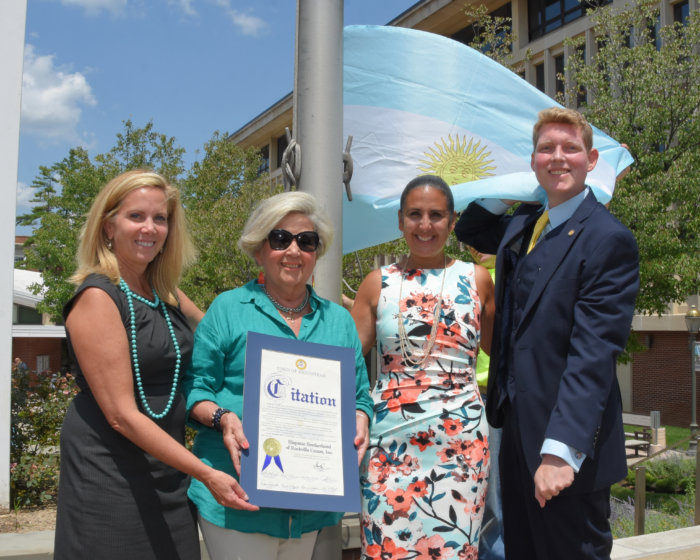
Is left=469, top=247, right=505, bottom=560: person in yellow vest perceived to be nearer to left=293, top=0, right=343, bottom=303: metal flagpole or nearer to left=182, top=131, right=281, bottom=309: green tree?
left=293, top=0, right=343, bottom=303: metal flagpole

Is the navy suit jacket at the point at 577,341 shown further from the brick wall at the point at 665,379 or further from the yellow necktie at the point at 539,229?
the brick wall at the point at 665,379

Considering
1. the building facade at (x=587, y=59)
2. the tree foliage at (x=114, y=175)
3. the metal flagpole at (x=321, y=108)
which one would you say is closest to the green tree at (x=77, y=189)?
the tree foliage at (x=114, y=175)

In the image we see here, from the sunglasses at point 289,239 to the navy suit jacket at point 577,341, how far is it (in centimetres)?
83

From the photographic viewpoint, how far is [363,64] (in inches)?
169

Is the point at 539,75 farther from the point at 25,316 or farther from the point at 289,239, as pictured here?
the point at 25,316

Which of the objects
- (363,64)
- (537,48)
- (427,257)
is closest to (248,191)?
(537,48)

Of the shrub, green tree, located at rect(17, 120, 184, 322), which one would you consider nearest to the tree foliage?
green tree, located at rect(17, 120, 184, 322)

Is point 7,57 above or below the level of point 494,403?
above

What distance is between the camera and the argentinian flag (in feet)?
13.8

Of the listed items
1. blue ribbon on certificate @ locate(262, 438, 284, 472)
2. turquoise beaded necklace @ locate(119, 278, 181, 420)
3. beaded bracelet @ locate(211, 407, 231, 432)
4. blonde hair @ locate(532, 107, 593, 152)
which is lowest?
blue ribbon on certificate @ locate(262, 438, 284, 472)

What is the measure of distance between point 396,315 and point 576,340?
A: 32.0 inches

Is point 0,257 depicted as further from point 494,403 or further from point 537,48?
point 537,48

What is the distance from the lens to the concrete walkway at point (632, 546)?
448 cm

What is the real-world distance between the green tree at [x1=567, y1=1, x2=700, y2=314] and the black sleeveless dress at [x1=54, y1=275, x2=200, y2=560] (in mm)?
12164
